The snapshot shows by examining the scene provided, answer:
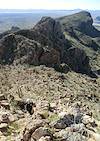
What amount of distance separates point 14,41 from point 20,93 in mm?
35631

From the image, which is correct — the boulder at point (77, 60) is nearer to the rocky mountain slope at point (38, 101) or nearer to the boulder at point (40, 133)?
the rocky mountain slope at point (38, 101)

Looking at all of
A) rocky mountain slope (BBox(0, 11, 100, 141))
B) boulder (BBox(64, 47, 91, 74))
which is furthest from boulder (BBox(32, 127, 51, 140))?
boulder (BBox(64, 47, 91, 74))

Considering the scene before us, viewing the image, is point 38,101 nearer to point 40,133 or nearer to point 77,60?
point 40,133

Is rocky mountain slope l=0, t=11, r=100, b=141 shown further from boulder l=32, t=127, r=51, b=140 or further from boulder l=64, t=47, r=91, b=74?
boulder l=64, t=47, r=91, b=74

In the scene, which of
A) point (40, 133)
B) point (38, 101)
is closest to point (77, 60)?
point (38, 101)

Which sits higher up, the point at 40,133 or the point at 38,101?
the point at 40,133

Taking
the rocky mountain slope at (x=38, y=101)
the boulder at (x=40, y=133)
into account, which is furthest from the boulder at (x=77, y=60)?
the boulder at (x=40, y=133)

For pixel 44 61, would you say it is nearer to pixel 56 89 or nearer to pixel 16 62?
pixel 16 62

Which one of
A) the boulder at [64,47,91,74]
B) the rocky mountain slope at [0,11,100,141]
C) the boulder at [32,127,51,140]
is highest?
the boulder at [32,127,51,140]

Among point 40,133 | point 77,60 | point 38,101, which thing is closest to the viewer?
point 40,133

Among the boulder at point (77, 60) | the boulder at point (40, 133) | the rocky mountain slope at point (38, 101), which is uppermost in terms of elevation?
the boulder at point (40, 133)

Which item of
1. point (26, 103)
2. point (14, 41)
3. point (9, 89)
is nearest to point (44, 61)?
point (14, 41)

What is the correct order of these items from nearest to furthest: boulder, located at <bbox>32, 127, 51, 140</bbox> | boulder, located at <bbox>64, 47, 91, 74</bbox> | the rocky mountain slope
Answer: boulder, located at <bbox>32, 127, 51, 140</bbox> < the rocky mountain slope < boulder, located at <bbox>64, 47, 91, 74</bbox>

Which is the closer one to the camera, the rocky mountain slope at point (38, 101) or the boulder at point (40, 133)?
the boulder at point (40, 133)
